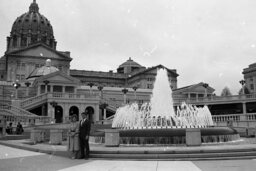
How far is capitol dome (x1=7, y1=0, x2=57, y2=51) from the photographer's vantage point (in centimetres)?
11956

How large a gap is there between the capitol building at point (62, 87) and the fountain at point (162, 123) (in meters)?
9.32

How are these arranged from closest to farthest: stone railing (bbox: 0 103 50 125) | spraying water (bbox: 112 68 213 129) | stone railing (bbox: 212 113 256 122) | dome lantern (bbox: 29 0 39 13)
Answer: spraying water (bbox: 112 68 213 129), stone railing (bbox: 0 103 50 125), stone railing (bbox: 212 113 256 122), dome lantern (bbox: 29 0 39 13)

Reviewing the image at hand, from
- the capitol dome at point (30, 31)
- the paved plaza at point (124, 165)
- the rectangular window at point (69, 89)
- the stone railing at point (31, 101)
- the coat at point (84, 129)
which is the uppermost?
the capitol dome at point (30, 31)

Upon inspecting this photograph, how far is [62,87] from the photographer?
230ft

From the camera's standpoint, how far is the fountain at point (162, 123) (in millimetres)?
17484

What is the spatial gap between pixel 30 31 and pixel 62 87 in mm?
61911

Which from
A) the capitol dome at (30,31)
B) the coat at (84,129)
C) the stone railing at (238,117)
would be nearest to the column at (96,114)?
the stone railing at (238,117)

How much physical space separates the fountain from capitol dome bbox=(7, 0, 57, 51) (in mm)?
95062

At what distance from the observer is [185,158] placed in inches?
511

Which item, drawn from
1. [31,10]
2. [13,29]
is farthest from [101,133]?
[31,10]

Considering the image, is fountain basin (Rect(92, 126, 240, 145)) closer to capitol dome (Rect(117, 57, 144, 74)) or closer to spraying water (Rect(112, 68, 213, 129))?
spraying water (Rect(112, 68, 213, 129))

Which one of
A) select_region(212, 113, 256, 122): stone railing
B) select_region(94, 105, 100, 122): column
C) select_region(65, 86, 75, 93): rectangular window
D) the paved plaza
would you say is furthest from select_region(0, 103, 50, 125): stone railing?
select_region(65, 86, 75, 93): rectangular window

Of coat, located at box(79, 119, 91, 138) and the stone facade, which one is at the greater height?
the stone facade

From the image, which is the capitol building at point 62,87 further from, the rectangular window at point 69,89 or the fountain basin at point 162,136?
the fountain basin at point 162,136
